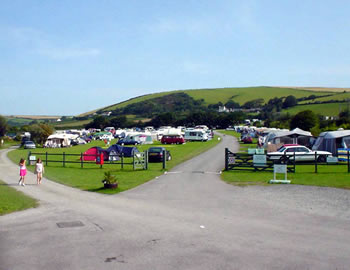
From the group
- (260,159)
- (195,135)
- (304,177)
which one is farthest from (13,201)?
(195,135)

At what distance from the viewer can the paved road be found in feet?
28.5

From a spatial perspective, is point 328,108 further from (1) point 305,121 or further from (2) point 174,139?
(2) point 174,139

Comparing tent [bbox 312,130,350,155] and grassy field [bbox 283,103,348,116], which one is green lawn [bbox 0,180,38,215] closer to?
tent [bbox 312,130,350,155]

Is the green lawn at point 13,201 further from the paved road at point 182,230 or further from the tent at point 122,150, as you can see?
the tent at point 122,150

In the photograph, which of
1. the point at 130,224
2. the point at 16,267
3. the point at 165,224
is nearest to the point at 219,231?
the point at 165,224

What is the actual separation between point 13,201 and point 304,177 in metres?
15.3

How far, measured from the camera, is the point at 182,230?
11273 millimetres

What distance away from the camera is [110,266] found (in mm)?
8344

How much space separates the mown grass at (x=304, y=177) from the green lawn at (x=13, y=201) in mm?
10291

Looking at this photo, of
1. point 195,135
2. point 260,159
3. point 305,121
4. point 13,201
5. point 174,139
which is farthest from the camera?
point 305,121

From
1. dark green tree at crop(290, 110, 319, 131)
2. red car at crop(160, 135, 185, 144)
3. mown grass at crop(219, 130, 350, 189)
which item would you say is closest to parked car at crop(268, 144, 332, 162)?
mown grass at crop(219, 130, 350, 189)

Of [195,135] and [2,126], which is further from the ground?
[2,126]

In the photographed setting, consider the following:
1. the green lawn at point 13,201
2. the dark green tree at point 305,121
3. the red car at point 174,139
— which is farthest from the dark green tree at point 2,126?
the green lawn at point 13,201

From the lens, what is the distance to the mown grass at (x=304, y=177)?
20.4m
